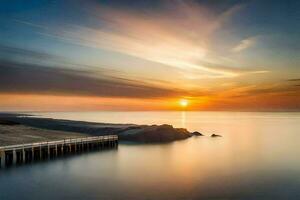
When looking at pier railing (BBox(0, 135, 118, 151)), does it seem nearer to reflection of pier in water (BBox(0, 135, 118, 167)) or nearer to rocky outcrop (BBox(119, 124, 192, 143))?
reflection of pier in water (BBox(0, 135, 118, 167))

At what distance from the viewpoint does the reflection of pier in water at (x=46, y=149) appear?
5383cm

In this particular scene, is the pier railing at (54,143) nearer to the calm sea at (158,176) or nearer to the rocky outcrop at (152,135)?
the calm sea at (158,176)

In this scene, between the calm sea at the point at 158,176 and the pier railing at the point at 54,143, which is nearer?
the calm sea at the point at 158,176

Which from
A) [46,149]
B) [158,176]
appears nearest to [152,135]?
[46,149]

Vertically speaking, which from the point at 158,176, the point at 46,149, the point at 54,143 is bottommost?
the point at 158,176

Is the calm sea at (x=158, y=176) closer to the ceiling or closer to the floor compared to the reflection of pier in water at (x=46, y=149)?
closer to the floor

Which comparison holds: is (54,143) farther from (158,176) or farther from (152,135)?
(152,135)

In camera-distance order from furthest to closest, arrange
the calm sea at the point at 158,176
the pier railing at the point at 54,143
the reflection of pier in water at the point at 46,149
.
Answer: the pier railing at the point at 54,143, the reflection of pier in water at the point at 46,149, the calm sea at the point at 158,176

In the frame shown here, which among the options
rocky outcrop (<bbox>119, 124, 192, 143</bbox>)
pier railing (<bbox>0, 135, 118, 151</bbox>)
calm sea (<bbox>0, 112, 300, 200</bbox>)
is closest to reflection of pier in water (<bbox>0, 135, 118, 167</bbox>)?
pier railing (<bbox>0, 135, 118, 151</bbox>)

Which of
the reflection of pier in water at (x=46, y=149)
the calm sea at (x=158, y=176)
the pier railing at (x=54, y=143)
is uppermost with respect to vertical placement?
the pier railing at (x=54, y=143)

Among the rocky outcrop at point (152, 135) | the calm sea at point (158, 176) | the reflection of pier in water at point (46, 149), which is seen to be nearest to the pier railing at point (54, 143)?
the reflection of pier in water at point (46, 149)

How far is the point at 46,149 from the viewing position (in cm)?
6147

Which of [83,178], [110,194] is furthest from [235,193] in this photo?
[83,178]

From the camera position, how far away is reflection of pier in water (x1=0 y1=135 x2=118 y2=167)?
53828 millimetres
